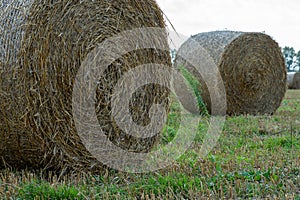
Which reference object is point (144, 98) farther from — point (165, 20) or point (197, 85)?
point (197, 85)

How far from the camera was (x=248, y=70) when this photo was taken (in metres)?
8.71

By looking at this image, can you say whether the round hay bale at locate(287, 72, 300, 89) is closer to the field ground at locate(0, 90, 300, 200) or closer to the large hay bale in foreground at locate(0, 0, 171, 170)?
the field ground at locate(0, 90, 300, 200)

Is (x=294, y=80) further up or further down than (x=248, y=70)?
further down

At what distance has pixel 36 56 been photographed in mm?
3525

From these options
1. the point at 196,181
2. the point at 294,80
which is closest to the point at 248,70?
the point at 196,181

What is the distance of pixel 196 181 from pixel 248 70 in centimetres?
576

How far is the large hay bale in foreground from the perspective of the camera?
3.53 meters

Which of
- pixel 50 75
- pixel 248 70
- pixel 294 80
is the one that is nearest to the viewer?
pixel 50 75

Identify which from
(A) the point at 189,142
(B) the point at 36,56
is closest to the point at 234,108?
(A) the point at 189,142

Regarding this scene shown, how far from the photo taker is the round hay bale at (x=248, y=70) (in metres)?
8.55

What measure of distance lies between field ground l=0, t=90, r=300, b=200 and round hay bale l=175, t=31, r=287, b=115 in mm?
3800

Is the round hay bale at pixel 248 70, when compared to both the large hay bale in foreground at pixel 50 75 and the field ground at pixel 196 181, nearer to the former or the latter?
the field ground at pixel 196 181

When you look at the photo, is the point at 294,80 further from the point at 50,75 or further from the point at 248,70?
the point at 50,75

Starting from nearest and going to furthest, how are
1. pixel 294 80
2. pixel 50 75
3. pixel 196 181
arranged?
1. pixel 196 181
2. pixel 50 75
3. pixel 294 80
